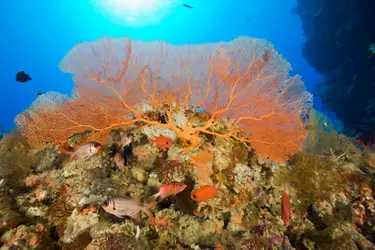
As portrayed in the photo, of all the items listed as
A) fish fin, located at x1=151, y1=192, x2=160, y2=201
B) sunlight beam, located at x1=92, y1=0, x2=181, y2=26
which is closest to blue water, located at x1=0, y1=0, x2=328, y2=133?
sunlight beam, located at x1=92, y1=0, x2=181, y2=26

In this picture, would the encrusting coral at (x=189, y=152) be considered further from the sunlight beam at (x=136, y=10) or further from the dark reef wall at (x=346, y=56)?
the sunlight beam at (x=136, y=10)

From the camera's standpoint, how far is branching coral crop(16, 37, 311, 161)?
4043mm

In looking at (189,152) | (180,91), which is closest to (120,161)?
(189,152)

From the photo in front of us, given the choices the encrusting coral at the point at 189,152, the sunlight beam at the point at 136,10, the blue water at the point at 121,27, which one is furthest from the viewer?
the blue water at the point at 121,27

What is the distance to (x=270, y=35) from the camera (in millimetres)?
95875

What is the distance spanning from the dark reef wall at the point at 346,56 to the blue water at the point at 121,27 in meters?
66.1

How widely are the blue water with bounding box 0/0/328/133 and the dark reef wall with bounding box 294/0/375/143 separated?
66.1 metres

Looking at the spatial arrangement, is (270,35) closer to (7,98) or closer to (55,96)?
(55,96)

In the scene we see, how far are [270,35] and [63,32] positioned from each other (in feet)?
331

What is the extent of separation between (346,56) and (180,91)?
790 inches

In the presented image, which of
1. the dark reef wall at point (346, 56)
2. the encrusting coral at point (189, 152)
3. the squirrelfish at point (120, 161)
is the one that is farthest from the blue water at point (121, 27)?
the squirrelfish at point (120, 161)

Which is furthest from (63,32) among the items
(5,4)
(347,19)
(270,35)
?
(347,19)

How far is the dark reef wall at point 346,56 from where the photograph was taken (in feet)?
50.3

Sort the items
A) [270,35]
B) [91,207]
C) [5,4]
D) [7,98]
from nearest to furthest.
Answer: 1. [91,207]
2. [5,4]
3. [270,35]
4. [7,98]
